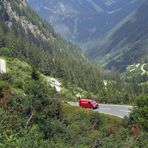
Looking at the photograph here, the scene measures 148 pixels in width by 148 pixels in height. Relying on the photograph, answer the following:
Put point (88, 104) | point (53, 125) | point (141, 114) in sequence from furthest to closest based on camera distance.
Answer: point (88, 104) < point (141, 114) < point (53, 125)

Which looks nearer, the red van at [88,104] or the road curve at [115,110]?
the road curve at [115,110]

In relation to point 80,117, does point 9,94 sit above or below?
above

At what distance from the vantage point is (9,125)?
59375mm

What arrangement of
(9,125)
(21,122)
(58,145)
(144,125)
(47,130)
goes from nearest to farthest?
(58,145) → (9,125) → (21,122) → (47,130) → (144,125)

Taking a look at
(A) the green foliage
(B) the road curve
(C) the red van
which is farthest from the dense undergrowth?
(C) the red van

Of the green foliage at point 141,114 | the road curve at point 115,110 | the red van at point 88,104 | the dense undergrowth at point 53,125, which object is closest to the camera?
the dense undergrowth at point 53,125

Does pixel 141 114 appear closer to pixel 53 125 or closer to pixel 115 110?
pixel 115 110

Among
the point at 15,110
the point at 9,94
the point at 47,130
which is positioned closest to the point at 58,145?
the point at 47,130

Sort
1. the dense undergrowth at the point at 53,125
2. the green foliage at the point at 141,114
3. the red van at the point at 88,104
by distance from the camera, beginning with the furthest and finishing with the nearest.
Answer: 1. the red van at the point at 88,104
2. the green foliage at the point at 141,114
3. the dense undergrowth at the point at 53,125

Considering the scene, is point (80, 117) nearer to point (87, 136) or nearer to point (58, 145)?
point (87, 136)

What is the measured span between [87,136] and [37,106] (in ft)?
44.5

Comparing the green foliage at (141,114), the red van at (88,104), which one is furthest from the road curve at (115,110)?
the green foliage at (141,114)

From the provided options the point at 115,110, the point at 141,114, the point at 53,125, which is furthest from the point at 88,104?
the point at 53,125

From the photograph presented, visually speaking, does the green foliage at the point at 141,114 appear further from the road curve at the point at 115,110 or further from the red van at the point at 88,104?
the red van at the point at 88,104
